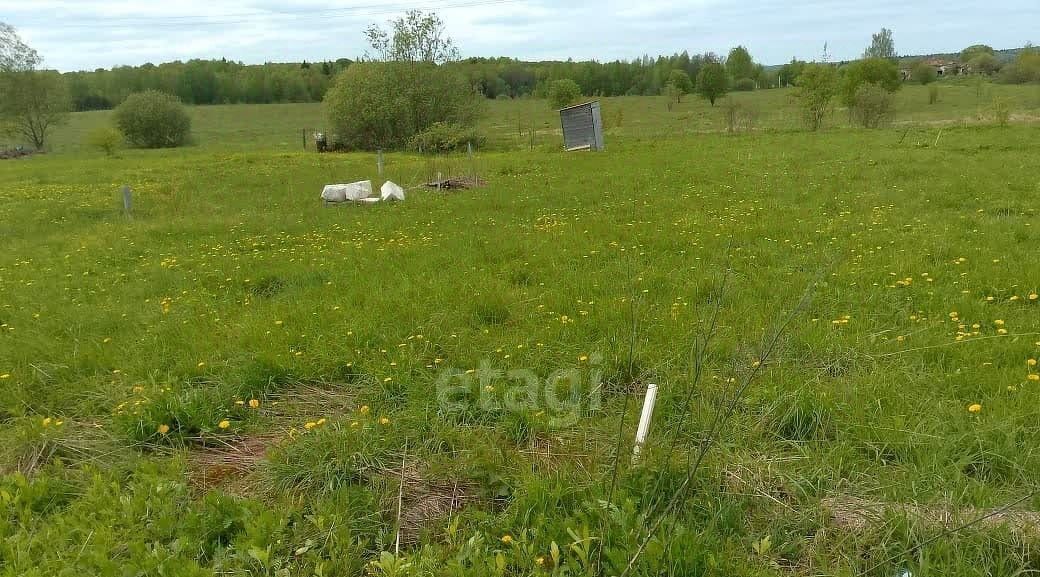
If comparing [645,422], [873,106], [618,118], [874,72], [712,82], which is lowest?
[645,422]

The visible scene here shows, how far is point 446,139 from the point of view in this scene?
3152cm

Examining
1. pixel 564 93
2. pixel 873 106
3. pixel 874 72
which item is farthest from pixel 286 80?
pixel 873 106

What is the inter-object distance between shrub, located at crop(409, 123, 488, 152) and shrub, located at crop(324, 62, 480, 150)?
1.99m

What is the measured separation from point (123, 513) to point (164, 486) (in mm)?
219

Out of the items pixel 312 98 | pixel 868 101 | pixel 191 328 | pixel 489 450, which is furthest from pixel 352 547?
pixel 312 98

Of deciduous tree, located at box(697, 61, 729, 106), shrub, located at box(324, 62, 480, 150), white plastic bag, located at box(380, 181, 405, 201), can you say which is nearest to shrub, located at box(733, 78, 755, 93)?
deciduous tree, located at box(697, 61, 729, 106)

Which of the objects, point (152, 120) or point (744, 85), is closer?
point (152, 120)

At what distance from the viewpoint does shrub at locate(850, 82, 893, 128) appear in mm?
29516

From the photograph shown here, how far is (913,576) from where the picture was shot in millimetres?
2566

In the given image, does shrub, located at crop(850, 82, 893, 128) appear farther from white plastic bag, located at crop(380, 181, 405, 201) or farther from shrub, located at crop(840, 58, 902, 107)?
white plastic bag, located at crop(380, 181, 405, 201)

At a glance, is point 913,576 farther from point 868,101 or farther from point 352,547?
point 868,101

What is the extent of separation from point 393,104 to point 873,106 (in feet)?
79.5

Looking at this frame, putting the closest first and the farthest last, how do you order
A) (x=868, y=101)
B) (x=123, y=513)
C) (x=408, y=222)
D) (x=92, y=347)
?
(x=123, y=513), (x=92, y=347), (x=408, y=222), (x=868, y=101)

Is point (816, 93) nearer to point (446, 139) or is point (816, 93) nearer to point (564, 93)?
point (446, 139)
